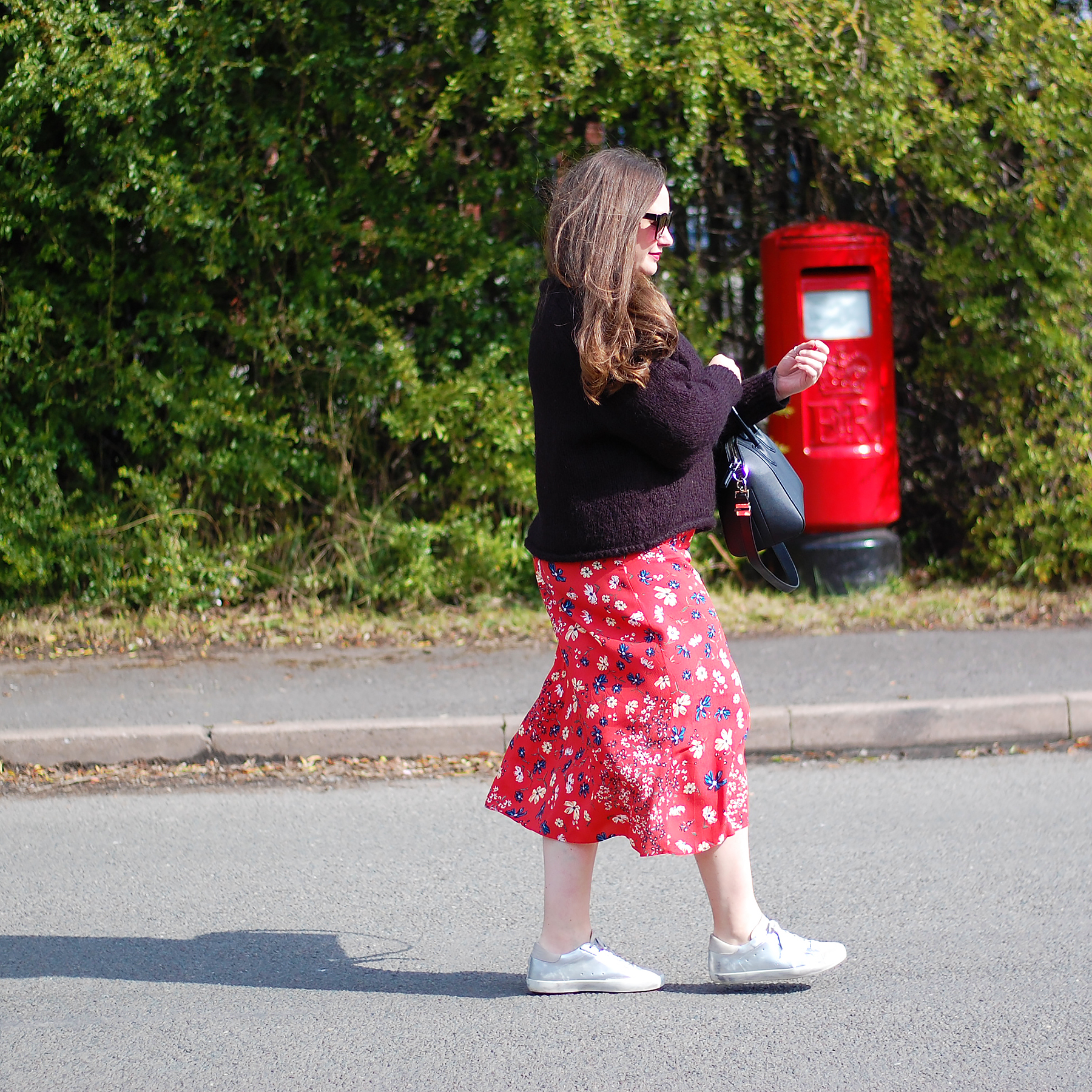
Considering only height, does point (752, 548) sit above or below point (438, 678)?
above

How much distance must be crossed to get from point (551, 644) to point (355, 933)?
3.13 m

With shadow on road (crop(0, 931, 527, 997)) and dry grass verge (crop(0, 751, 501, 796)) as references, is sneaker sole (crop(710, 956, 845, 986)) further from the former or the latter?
dry grass verge (crop(0, 751, 501, 796))

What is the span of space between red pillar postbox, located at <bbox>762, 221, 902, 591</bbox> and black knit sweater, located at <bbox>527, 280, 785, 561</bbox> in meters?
4.07

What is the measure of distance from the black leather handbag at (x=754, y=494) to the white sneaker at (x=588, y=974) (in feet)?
3.10

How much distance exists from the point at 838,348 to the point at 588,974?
179 inches

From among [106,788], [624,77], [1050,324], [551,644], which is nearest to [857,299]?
[1050,324]

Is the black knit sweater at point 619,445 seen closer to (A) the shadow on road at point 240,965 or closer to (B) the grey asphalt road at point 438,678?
(A) the shadow on road at point 240,965

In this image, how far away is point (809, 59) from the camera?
21.2ft

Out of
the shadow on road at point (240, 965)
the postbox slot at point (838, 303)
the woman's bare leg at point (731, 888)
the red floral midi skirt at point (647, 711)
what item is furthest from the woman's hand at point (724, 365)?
the postbox slot at point (838, 303)

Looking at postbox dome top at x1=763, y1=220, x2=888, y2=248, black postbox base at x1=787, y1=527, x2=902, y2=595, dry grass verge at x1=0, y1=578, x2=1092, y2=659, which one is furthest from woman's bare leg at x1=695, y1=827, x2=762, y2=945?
postbox dome top at x1=763, y1=220, x2=888, y2=248

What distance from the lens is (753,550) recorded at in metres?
2.81

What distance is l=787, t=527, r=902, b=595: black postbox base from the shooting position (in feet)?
22.8

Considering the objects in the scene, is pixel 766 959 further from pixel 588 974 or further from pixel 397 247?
pixel 397 247

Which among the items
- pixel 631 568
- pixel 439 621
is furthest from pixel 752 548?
pixel 439 621
